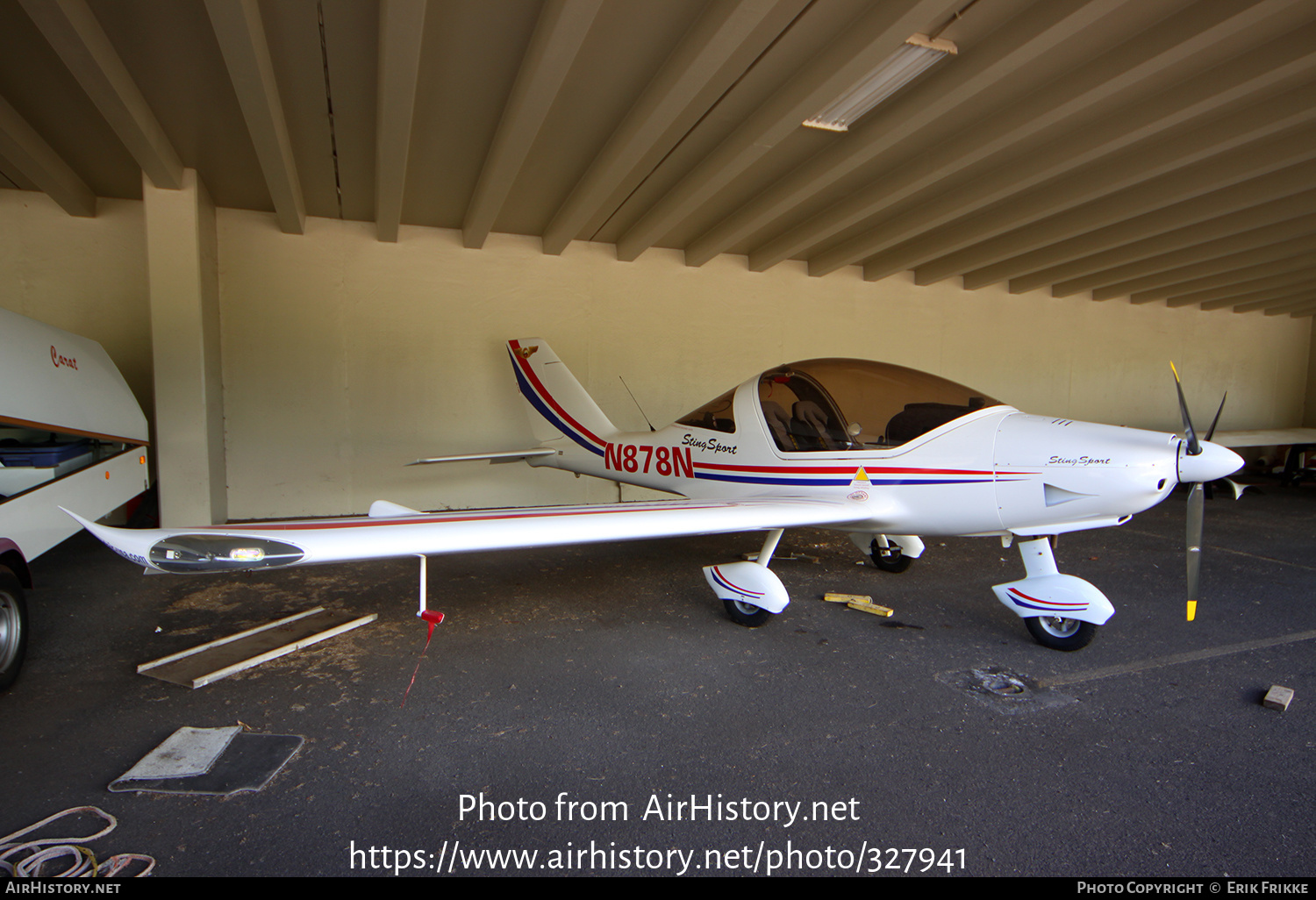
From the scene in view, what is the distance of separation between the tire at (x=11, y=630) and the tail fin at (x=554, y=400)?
146 inches

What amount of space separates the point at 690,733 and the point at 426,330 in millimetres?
6138

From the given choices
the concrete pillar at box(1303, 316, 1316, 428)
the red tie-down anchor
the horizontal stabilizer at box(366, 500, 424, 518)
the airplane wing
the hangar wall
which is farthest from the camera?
the concrete pillar at box(1303, 316, 1316, 428)

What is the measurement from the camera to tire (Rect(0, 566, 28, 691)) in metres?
2.55

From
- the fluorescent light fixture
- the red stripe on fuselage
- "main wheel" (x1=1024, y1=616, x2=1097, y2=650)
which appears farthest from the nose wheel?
the fluorescent light fixture

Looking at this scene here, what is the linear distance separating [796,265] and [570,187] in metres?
3.94

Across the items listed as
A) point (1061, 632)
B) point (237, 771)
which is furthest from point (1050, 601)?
point (237, 771)

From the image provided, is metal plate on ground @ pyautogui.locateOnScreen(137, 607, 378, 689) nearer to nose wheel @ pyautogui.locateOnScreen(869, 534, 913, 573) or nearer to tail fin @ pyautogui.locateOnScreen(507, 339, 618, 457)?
tail fin @ pyautogui.locateOnScreen(507, 339, 618, 457)

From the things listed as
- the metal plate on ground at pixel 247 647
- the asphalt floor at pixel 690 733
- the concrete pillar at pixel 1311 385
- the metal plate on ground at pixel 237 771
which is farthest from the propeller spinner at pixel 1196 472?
the concrete pillar at pixel 1311 385

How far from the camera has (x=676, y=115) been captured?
4160 millimetres

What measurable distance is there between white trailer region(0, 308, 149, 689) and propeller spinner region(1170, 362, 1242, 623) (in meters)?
5.21

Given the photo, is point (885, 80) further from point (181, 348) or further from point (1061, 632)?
point (181, 348)

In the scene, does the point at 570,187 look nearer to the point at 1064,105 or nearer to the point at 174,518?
the point at 1064,105

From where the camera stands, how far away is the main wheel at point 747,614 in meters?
3.48
